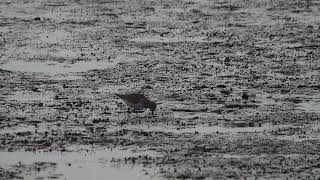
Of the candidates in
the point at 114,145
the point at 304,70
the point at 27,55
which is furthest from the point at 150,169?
the point at 27,55

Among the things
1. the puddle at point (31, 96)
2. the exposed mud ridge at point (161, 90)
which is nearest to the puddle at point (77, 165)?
the exposed mud ridge at point (161, 90)

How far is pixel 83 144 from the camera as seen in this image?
457 inches

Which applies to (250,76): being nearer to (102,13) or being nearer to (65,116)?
(65,116)

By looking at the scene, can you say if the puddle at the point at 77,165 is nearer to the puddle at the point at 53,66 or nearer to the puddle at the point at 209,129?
the puddle at the point at 209,129

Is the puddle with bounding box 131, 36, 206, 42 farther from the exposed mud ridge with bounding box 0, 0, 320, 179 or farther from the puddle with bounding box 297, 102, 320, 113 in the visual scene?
the puddle with bounding box 297, 102, 320, 113

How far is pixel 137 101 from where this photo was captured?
13.5 metres

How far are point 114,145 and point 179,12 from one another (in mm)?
15217

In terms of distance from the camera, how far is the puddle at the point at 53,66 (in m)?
17.4

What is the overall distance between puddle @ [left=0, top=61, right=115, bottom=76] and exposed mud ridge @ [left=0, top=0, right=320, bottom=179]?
0.02 m

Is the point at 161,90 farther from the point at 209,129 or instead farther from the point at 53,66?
the point at 53,66

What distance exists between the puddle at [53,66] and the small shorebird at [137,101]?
400 centimetres

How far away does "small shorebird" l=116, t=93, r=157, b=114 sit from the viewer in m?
13.5

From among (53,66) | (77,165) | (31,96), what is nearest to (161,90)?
(31,96)

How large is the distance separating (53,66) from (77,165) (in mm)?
7694
